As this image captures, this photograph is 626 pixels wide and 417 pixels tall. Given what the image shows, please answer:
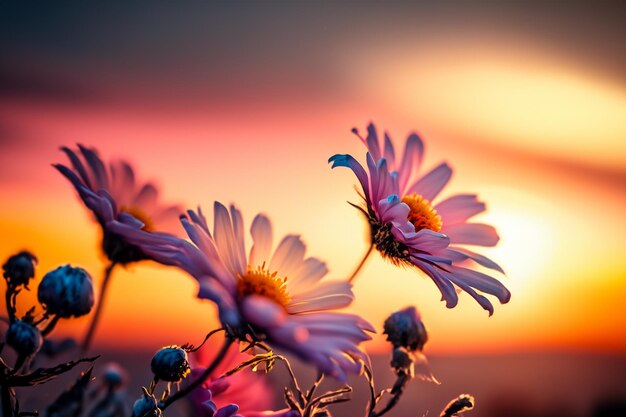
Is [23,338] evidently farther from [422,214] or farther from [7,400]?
[422,214]

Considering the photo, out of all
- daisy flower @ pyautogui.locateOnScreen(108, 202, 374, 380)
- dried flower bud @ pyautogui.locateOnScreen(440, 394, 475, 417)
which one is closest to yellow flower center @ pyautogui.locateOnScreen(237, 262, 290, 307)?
daisy flower @ pyautogui.locateOnScreen(108, 202, 374, 380)

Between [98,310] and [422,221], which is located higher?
[422,221]

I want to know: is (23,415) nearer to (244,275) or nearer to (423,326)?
(244,275)

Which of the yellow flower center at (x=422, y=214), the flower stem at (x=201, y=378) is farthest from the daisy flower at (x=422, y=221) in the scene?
the flower stem at (x=201, y=378)

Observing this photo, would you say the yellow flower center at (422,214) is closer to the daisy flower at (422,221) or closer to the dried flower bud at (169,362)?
the daisy flower at (422,221)

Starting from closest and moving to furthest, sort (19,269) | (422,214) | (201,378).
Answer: (201,378), (19,269), (422,214)

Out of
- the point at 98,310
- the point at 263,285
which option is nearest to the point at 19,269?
the point at 98,310

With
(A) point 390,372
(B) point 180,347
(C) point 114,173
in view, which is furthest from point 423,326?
(C) point 114,173
